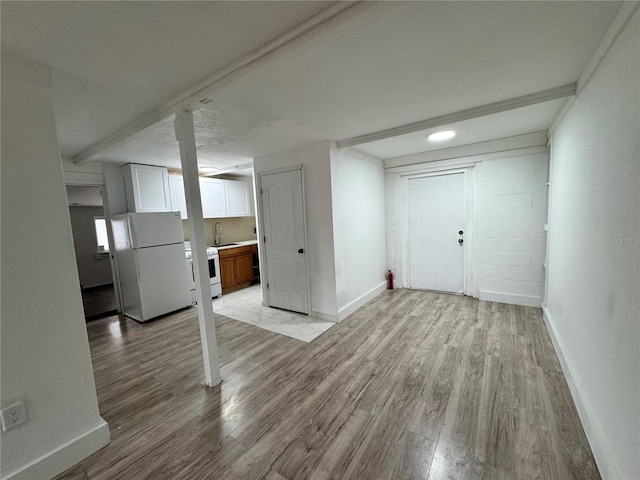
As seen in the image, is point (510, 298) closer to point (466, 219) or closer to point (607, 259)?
point (466, 219)

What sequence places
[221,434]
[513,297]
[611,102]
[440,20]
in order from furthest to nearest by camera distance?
[513,297] → [221,434] → [611,102] → [440,20]

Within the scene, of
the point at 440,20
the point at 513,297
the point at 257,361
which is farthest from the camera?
the point at 513,297

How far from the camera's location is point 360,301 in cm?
387

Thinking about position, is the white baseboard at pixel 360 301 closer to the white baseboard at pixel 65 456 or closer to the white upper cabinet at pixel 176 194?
the white baseboard at pixel 65 456

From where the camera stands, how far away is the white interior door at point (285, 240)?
3.57 metres

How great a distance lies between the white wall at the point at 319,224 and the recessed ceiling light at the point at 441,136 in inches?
49.4

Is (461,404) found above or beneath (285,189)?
beneath

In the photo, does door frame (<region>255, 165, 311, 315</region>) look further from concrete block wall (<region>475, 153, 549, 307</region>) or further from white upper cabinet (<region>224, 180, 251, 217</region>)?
concrete block wall (<region>475, 153, 549, 307</region>)

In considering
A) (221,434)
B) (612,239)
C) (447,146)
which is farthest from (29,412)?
(447,146)

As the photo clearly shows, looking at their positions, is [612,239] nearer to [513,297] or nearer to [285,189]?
[513,297]

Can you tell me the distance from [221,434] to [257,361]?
2.81 feet

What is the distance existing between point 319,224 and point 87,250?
5.89 m

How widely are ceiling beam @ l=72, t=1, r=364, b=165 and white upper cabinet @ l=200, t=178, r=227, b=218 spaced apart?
225 cm

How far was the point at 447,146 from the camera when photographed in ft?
12.5
